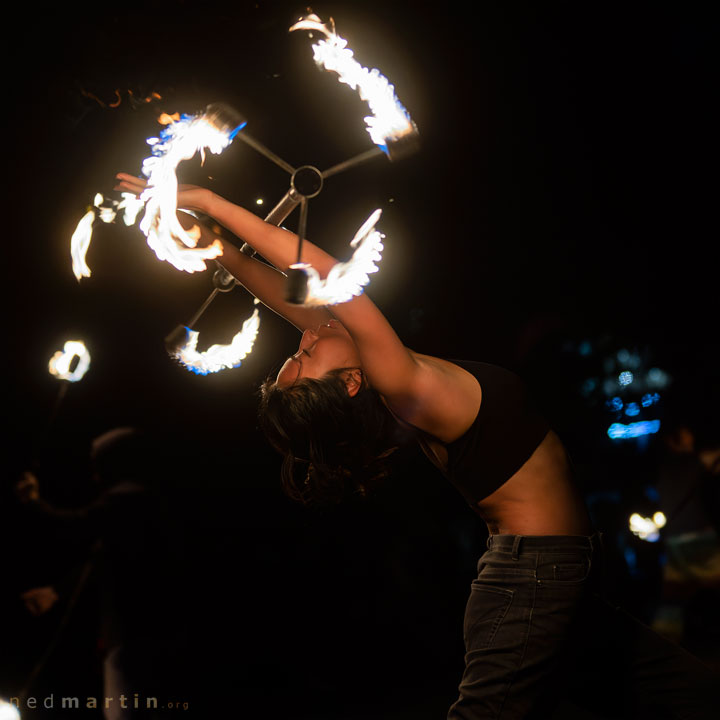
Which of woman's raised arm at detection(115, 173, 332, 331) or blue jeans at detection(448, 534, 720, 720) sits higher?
woman's raised arm at detection(115, 173, 332, 331)

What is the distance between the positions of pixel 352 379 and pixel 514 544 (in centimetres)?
72

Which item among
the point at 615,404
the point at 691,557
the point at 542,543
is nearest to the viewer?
the point at 542,543

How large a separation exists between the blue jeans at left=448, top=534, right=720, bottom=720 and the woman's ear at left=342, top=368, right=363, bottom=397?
64 cm

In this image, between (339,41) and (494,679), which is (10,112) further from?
(494,679)

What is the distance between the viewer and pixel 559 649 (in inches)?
57.7

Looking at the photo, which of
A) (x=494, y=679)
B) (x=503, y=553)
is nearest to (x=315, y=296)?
(x=503, y=553)

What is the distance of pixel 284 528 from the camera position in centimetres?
567

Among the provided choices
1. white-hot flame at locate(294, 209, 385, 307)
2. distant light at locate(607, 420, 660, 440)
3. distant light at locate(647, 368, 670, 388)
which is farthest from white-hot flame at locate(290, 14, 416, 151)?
distant light at locate(607, 420, 660, 440)

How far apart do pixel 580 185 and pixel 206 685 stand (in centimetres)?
625

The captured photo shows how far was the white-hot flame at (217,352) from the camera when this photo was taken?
2139 mm

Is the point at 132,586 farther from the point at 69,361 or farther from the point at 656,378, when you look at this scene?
the point at 656,378

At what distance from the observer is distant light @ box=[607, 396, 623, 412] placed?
391 inches

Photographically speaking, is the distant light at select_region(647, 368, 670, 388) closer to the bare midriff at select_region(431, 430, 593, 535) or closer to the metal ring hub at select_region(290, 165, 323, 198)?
the bare midriff at select_region(431, 430, 593, 535)

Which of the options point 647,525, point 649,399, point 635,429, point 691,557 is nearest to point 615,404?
point 649,399
